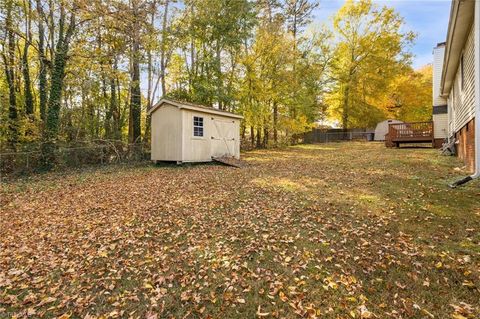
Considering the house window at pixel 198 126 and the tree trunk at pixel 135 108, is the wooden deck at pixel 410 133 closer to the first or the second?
the house window at pixel 198 126

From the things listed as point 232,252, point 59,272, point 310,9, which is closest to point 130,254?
point 59,272

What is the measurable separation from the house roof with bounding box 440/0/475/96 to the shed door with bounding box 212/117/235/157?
897 cm

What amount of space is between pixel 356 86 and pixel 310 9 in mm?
8647

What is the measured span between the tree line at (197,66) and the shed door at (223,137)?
3817 millimetres

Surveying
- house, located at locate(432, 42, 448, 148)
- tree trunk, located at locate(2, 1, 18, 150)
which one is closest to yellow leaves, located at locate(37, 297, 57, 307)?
tree trunk, located at locate(2, 1, 18, 150)

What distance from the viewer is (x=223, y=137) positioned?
43.0ft

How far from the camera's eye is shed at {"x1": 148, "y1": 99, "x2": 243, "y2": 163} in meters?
11.2

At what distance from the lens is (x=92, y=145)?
1211 centimetres

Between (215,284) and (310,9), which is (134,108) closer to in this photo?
(215,284)

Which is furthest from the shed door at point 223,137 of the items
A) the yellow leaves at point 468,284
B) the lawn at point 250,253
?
the yellow leaves at point 468,284

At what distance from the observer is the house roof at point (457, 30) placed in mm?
5173

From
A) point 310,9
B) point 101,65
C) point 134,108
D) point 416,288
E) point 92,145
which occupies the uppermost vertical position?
point 310,9

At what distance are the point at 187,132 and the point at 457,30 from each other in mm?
9279

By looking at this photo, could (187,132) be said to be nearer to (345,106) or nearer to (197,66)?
(197,66)
